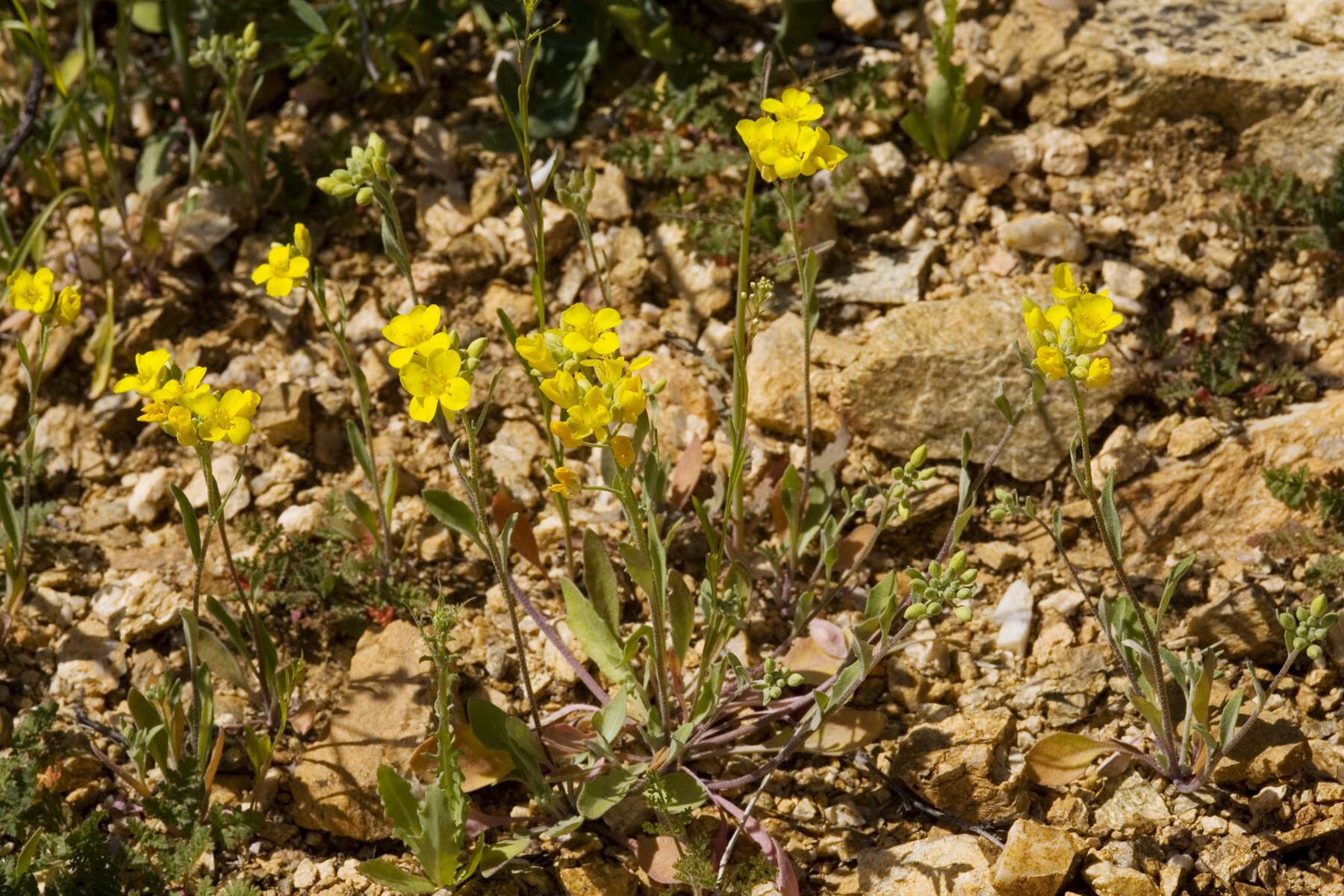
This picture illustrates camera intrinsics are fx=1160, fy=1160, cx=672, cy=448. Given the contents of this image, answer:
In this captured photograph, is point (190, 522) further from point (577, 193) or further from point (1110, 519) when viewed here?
point (1110, 519)

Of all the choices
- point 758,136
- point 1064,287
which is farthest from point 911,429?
point 758,136

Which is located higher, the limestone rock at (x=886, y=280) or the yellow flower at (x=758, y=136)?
the yellow flower at (x=758, y=136)

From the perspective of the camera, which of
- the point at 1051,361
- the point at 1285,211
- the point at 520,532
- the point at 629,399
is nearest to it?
the point at 629,399

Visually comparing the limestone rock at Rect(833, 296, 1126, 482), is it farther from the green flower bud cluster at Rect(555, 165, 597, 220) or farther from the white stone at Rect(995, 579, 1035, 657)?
the green flower bud cluster at Rect(555, 165, 597, 220)

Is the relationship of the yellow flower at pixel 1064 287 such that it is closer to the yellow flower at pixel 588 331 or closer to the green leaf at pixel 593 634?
the yellow flower at pixel 588 331

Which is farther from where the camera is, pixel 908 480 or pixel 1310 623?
pixel 908 480

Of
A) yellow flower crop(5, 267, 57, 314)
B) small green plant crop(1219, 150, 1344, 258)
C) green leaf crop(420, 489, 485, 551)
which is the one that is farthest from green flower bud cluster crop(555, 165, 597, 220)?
small green plant crop(1219, 150, 1344, 258)

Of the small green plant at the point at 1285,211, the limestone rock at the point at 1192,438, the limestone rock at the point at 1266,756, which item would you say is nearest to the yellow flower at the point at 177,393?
the limestone rock at the point at 1266,756
